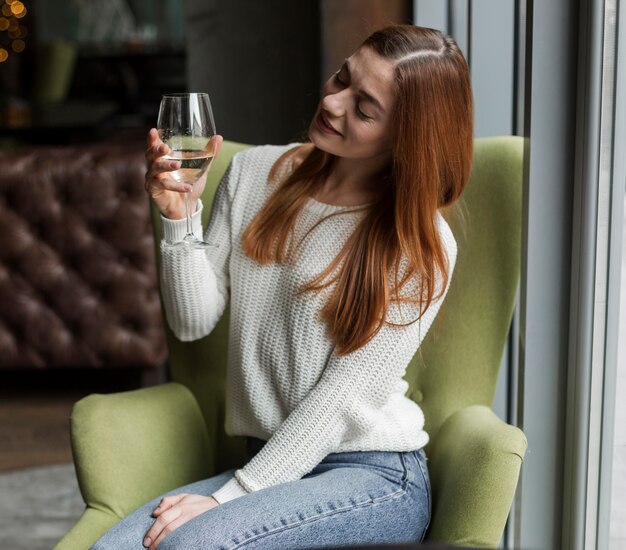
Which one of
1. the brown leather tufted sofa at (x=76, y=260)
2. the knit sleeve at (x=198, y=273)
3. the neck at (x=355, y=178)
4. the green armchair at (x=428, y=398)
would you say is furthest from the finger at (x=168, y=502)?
the brown leather tufted sofa at (x=76, y=260)

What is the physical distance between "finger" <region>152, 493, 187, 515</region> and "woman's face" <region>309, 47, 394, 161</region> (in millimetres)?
577

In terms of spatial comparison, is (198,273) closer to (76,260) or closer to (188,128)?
(188,128)

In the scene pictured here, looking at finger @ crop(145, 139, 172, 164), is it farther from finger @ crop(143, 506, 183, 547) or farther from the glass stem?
finger @ crop(143, 506, 183, 547)

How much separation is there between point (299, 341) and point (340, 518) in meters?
0.29

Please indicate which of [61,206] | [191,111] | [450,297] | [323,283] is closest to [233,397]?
[323,283]

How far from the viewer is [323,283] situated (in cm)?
143

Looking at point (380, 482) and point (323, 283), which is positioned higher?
point (323, 283)

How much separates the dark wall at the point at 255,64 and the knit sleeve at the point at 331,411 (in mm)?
1575

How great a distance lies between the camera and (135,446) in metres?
1.57

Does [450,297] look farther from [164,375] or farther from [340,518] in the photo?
[164,375]

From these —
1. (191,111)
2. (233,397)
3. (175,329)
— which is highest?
(191,111)

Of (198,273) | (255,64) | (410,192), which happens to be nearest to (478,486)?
(410,192)

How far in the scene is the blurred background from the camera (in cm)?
139

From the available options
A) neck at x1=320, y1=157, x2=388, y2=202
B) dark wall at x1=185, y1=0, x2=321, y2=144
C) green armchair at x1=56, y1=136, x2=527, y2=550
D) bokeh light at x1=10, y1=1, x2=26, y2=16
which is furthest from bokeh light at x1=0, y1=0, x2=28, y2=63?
neck at x1=320, y1=157, x2=388, y2=202
